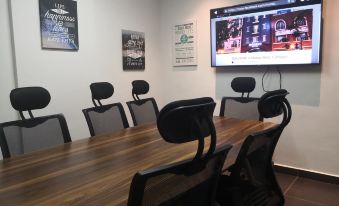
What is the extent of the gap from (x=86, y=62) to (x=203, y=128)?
114 inches

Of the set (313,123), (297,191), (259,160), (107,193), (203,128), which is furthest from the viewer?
A: (313,123)

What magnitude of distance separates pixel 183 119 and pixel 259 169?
102 cm

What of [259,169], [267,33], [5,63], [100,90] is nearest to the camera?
[259,169]

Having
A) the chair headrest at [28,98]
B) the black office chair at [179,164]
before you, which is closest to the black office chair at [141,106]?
the chair headrest at [28,98]

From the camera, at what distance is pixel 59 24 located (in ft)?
10.7

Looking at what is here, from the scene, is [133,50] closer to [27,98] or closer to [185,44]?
[185,44]

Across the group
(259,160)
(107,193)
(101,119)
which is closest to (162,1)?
(101,119)

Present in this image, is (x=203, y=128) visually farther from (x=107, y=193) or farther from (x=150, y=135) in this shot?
(x=150, y=135)

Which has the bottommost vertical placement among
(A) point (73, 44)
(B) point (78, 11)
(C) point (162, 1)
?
(A) point (73, 44)

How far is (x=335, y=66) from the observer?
309 cm

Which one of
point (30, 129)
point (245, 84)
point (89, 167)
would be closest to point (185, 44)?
point (245, 84)

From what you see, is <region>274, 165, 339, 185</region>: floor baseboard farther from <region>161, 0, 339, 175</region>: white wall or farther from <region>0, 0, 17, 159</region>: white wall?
<region>0, 0, 17, 159</region>: white wall

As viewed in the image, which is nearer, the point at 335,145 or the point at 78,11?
the point at 335,145

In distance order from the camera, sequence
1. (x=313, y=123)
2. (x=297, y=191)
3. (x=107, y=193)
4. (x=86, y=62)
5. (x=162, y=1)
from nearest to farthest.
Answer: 1. (x=107, y=193)
2. (x=297, y=191)
3. (x=313, y=123)
4. (x=86, y=62)
5. (x=162, y=1)
